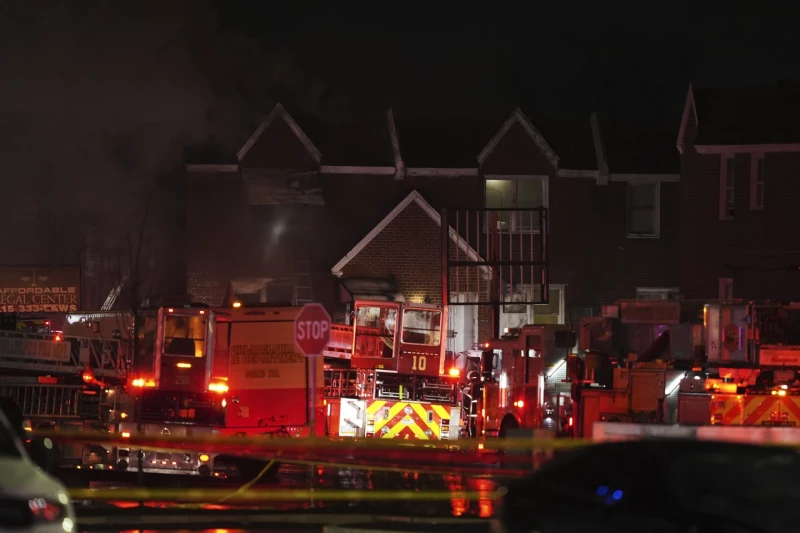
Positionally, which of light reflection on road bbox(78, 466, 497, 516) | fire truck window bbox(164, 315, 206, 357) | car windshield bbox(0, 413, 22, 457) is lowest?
light reflection on road bbox(78, 466, 497, 516)

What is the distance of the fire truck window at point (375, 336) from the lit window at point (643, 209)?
12557 mm

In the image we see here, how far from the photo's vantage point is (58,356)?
63.6 ft

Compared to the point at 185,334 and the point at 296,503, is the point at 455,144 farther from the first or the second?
the point at 296,503

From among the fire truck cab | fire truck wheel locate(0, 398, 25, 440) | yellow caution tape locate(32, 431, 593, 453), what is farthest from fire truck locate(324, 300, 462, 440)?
fire truck wheel locate(0, 398, 25, 440)

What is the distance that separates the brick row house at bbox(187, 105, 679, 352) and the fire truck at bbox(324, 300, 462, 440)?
28.6ft

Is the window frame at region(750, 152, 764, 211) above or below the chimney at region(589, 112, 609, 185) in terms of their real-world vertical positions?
below

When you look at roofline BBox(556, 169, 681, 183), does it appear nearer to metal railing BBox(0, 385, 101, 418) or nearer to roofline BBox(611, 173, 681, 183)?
roofline BBox(611, 173, 681, 183)

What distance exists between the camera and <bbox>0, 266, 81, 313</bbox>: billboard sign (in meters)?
34.5

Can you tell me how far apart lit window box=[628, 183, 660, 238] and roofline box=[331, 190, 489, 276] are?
4578 mm

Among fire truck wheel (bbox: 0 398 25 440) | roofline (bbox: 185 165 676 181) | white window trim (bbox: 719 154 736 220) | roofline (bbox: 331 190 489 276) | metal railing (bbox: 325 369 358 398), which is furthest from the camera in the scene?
roofline (bbox: 185 165 676 181)

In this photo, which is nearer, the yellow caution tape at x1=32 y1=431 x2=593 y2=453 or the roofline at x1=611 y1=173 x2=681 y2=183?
the yellow caution tape at x1=32 y1=431 x2=593 y2=453

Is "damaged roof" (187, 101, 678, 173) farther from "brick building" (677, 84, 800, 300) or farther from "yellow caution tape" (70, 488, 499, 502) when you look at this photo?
"yellow caution tape" (70, 488, 499, 502)

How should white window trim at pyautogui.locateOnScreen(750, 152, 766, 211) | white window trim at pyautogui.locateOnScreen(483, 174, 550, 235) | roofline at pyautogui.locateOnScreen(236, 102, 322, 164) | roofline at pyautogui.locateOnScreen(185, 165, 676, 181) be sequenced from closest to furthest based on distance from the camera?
white window trim at pyautogui.locateOnScreen(750, 152, 766, 211) → roofline at pyautogui.locateOnScreen(236, 102, 322, 164) → roofline at pyautogui.locateOnScreen(185, 165, 676, 181) → white window trim at pyautogui.locateOnScreen(483, 174, 550, 235)

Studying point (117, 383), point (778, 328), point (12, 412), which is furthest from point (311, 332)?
point (778, 328)
